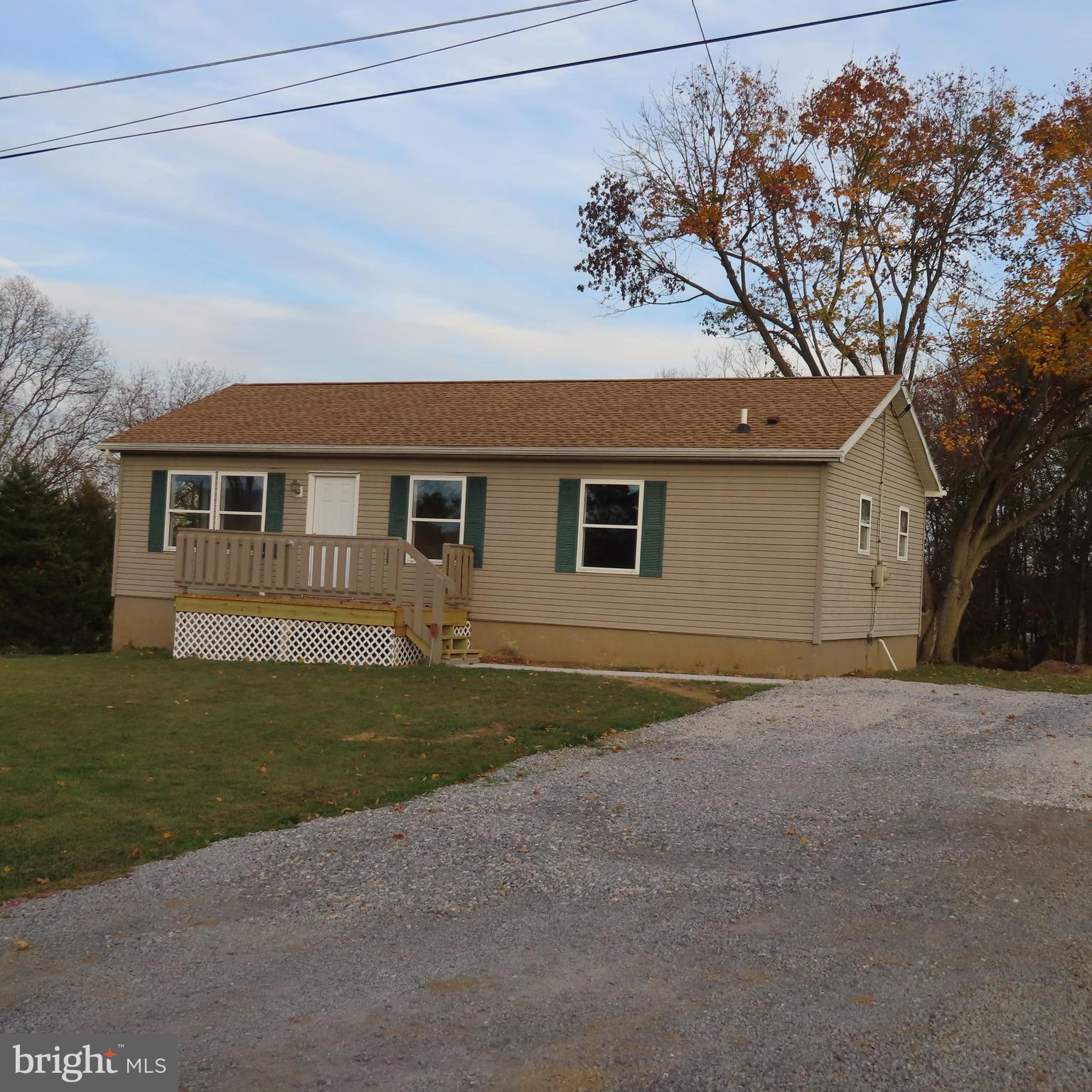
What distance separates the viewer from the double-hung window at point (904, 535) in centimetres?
2031

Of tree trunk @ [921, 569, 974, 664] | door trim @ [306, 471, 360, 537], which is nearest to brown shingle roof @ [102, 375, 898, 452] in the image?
door trim @ [306, 471, 360, 537]

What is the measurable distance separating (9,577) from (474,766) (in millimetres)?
18549

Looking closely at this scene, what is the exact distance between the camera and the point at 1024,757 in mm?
9484

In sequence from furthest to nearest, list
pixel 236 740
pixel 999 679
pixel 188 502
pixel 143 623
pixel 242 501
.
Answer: pixel 143 623 → pixel 188 502 → pixel 242 501 → pixel 999 679 → pixel 236 740

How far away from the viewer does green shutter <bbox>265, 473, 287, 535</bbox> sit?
1867 cm

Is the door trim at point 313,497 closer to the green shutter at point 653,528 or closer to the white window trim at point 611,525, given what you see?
the white window trim at point 611,525

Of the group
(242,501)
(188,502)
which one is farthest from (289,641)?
(188,502)

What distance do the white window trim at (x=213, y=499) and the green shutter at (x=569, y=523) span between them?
15.9 feet

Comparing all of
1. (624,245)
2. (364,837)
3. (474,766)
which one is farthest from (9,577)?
(364,837)

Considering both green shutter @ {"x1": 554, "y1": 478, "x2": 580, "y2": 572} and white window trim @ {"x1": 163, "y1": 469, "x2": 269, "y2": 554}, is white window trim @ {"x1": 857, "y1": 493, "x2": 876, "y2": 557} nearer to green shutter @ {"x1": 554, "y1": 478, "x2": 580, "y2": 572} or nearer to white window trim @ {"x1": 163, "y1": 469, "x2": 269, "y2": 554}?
green shutter @ {"x1": 554, "y1": 478, "x2": 580, "y2": 572}

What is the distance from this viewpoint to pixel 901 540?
20.5 metres

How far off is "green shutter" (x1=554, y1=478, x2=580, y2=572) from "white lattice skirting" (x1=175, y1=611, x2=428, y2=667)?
6.08ft

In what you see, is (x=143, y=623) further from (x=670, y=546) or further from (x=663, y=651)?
(x=670, y=546)

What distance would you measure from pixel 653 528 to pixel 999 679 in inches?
241
